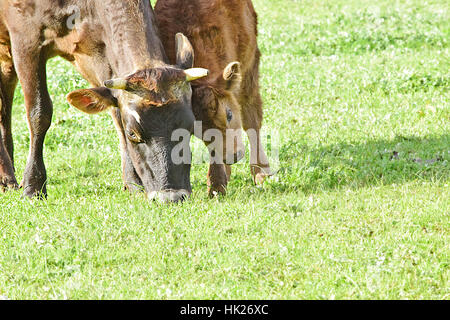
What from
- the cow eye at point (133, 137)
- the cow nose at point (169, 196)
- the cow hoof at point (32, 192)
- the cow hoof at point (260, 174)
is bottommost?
the cow hoof at point (260, 174)

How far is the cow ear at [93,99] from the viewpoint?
6.66 meters

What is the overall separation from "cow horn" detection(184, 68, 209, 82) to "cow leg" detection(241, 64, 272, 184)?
6.37 feet

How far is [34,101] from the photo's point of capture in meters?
7.49

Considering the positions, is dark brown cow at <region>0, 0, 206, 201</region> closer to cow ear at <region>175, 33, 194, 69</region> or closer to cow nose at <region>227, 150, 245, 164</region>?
cow ear at <region>175, 33, 194, 69</region>

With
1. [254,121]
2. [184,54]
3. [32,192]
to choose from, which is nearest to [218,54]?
[184,54]

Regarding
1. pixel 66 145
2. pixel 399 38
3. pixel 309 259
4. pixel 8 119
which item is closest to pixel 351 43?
pixel 399 38

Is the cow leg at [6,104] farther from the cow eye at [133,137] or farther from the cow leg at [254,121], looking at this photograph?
the cow leg at [254,121]

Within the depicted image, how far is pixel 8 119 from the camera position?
8602mm

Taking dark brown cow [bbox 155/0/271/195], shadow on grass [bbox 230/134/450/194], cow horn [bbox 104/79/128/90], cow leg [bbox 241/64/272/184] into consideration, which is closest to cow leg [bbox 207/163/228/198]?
dark brown cow [bbox 155/0/271/195]

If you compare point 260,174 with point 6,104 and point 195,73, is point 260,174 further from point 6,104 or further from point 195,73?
point 6,104

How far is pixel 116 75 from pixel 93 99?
0.41 meters

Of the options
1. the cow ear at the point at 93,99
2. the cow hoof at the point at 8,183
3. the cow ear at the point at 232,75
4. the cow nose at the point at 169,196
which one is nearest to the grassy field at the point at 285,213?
the cow nose at the point at 169,196

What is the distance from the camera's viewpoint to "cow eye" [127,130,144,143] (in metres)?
6.48

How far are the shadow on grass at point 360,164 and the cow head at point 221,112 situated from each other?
0.60 meters
